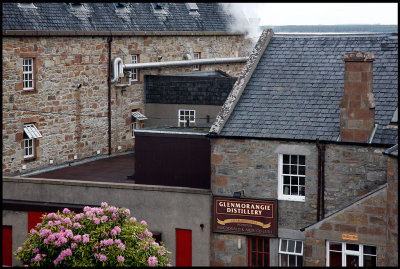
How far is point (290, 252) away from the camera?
2225cm

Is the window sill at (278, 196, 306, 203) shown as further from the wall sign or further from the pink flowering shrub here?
the pink flowering shrub

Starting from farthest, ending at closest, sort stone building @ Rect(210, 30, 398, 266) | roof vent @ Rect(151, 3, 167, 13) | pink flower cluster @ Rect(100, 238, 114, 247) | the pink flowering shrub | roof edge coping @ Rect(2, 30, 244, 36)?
roof vent @ Rect(151, 3, 167, 13), roof edge coping @ Rect(2, 30, 244, 36), stone building @ Rect(210, 30, 398, 266), pink flower cluster @ Rect(100, 238, 114, 247), the pink flowering shrub

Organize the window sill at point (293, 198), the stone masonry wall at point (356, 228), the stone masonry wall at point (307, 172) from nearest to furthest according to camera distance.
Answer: the stone masonry wall at point (356, 228) → the stone masonry wall at point (307, 172) → the window sill at point (293, 198)

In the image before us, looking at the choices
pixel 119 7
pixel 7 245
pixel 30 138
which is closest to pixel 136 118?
pixel 119 7

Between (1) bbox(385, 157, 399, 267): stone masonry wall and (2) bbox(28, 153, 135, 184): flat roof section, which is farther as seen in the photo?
(2) bbox(28, 153, 135, 184): flat roof section

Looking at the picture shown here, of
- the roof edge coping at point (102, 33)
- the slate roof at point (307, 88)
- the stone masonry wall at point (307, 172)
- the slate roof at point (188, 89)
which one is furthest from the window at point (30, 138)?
the slate roof at point (307, 88)

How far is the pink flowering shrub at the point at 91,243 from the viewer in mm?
16469

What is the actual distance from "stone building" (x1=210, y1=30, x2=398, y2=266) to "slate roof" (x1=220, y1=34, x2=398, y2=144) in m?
0.04

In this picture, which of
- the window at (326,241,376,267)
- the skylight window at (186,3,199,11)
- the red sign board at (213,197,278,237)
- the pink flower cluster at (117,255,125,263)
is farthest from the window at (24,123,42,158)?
the skylight window at (186,3,199,11)

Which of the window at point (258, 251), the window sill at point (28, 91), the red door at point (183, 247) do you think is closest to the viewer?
the window at point (258, 251)

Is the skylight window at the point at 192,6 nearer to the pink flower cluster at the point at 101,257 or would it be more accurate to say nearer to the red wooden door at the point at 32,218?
the red wooden door at the point at 32,218

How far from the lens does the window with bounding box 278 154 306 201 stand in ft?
A: 72.6

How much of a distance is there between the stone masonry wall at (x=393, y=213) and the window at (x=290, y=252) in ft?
16.0

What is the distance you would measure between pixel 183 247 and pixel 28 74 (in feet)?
41.0
